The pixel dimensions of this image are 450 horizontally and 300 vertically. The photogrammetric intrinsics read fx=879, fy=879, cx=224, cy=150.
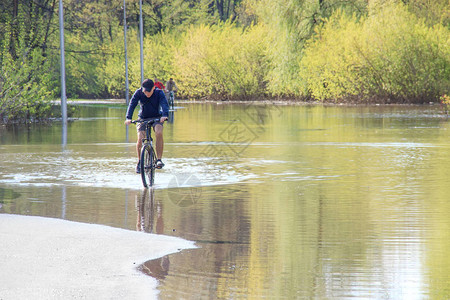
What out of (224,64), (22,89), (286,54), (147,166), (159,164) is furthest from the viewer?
(224,64)

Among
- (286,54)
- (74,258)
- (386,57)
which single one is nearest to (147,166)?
(74,258)

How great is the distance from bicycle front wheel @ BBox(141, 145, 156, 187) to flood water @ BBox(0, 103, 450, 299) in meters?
0.29

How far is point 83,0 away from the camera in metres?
79.9

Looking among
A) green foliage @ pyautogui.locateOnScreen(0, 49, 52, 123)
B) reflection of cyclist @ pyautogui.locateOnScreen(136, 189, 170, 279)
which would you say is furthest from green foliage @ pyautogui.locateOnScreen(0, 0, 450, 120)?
reflection of cyclist @ pyautogui.locateOnScreen(136, 189, 170, 279)

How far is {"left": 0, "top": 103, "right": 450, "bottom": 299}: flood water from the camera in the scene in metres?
6.91

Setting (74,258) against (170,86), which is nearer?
(74,258)

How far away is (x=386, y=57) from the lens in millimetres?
49500

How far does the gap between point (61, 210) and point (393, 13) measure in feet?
137

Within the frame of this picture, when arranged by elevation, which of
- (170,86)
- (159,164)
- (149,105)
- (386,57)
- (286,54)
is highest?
(286,54)

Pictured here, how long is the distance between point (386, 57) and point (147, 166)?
3804 centimetres

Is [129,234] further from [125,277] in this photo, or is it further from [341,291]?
[341,291]

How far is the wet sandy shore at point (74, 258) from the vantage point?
6.50 metres

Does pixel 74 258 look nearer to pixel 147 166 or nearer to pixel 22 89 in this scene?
pixel 147 166

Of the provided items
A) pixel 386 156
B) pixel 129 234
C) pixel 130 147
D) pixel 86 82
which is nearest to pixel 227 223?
pixel 129 234
